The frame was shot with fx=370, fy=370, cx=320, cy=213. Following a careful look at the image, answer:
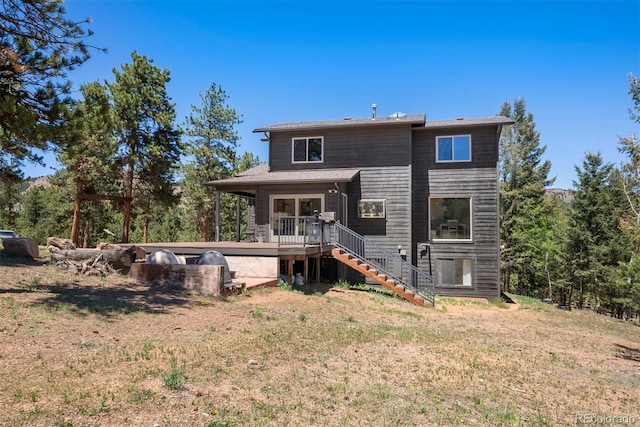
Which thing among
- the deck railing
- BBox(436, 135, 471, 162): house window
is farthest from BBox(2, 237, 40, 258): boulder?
BBox(436, 135, 471, 162): house window

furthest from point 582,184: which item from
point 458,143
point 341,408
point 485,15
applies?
point 341,408

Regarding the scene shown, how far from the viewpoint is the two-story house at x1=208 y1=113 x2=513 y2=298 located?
16016 mm

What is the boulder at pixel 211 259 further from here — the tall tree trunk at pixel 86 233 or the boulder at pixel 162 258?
the tall tree trunk at pixel 86 233

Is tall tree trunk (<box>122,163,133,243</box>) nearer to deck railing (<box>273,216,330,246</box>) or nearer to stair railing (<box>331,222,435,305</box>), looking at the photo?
deck railing (<box>273,216,330,246</box>)

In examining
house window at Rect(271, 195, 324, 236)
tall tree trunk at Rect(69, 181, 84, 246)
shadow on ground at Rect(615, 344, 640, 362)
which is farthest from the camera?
tall tree trunk at Rect(69, 181, 84, 246)

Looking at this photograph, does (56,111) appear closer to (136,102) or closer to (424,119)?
(424,119)

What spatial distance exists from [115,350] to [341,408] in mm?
3202

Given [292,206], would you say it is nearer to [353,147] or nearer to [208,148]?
[353,147]

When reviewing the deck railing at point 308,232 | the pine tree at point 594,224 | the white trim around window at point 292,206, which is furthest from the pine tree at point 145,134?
the pine tree at point 594,224

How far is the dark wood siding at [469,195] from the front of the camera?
630 inches

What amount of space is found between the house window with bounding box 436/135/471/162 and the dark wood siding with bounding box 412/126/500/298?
185 millimetres

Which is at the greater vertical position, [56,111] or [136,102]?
[136,102]

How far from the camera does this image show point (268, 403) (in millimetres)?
4016

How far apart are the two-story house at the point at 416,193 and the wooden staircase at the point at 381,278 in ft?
7.74
